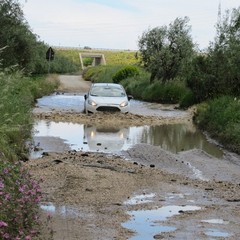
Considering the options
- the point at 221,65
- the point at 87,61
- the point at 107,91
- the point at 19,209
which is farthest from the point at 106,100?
the point at 87,61

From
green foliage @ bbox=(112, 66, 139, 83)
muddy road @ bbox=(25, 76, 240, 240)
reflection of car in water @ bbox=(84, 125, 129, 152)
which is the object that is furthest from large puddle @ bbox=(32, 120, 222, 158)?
green foliage @ bbox=(112, 66, 139, 83)

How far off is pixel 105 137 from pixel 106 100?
6.70 meters

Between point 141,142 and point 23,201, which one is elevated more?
point 23,201

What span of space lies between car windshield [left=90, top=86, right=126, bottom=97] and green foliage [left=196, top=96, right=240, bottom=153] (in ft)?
12.3

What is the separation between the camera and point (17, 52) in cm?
3575

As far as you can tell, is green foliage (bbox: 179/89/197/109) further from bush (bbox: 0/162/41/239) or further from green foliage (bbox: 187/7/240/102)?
bush (bbox: 0/162/41/239)

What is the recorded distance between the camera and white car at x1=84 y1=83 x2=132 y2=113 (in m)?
23.8

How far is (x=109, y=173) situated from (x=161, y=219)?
3.13m

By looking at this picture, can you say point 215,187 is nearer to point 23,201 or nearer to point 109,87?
point 23,201

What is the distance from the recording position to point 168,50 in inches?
1626

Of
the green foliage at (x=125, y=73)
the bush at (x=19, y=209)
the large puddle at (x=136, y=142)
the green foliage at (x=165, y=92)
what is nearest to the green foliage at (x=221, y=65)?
the large puddle at (x=136, y=142)

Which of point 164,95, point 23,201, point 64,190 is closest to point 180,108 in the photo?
point 164,95

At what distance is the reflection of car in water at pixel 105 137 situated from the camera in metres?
15.4

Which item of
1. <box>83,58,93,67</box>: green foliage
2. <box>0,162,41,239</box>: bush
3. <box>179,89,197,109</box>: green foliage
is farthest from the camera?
<box>83,58,93,67</box>: green foliage
